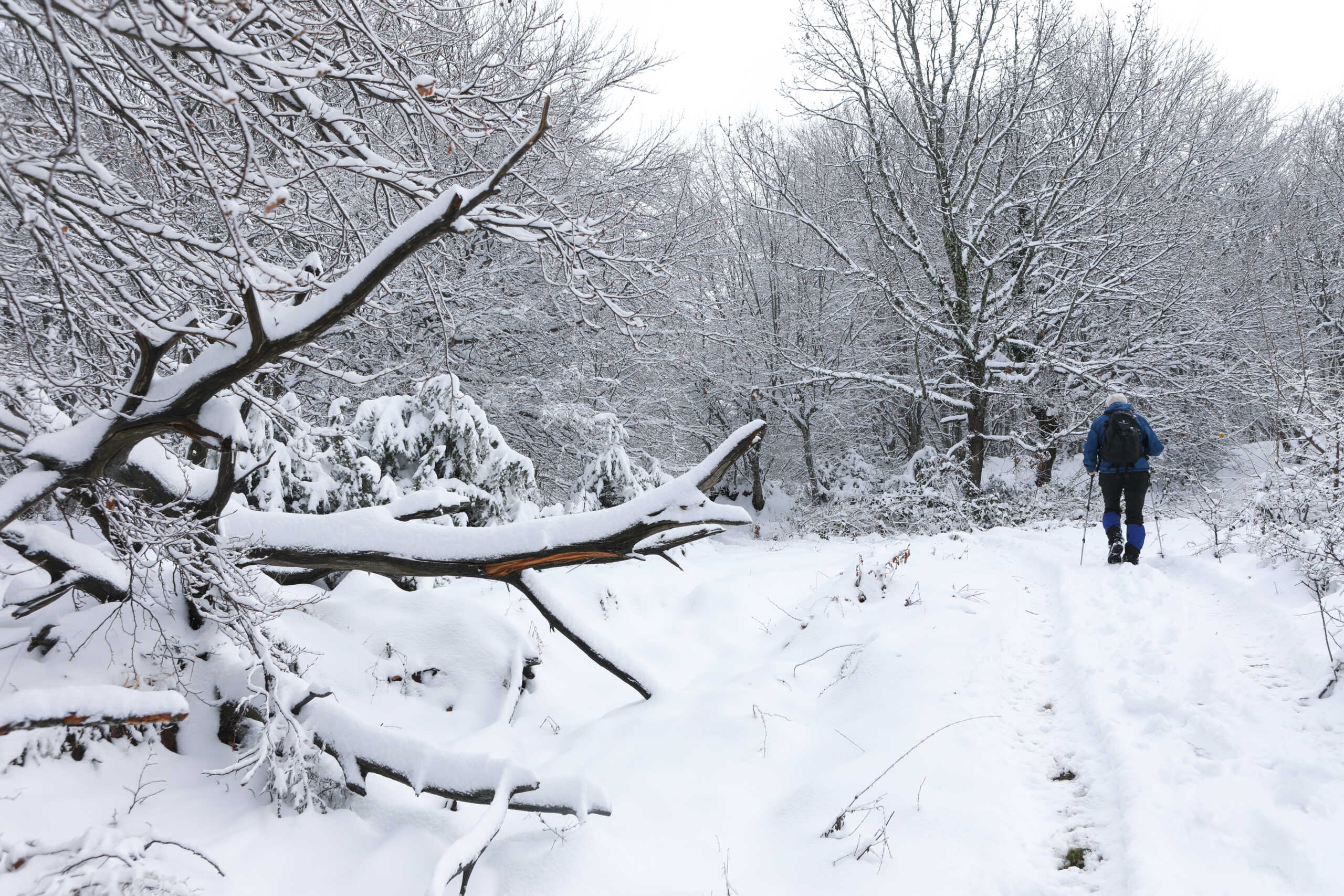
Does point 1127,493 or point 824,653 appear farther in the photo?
point 1127,493

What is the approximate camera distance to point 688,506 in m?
2.98

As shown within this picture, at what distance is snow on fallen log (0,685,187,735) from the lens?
2.15 m

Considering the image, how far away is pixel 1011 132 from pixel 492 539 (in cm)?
1602

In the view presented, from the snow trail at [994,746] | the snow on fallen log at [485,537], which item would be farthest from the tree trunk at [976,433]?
the snow on fallen log at [485,537]

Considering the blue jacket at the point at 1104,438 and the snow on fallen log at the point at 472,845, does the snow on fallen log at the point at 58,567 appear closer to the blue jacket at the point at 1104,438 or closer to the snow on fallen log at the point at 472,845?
the snow on fallen log at the point at 472,845

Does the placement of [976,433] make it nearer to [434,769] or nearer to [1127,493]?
[1127,493]

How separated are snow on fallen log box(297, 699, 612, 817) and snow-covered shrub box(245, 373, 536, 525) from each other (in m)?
3.24

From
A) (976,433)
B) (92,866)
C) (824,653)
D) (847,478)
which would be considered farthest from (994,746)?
(847,478)

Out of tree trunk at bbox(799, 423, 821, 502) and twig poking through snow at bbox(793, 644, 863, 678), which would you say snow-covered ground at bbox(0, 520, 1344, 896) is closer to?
twig poking through snow at bbox(793, 644, 863, 678)

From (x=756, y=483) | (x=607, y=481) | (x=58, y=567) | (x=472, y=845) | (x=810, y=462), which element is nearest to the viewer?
(x=472, y=845)

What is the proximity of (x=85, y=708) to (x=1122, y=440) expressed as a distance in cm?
829

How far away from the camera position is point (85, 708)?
2252 millimetres

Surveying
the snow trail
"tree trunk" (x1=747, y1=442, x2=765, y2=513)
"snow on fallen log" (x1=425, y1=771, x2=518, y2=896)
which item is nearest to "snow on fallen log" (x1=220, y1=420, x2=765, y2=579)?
A: "snow on fallen log" (x1=425, y1=771, x2=518, y2=896)

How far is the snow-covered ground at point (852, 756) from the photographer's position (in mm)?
2656
